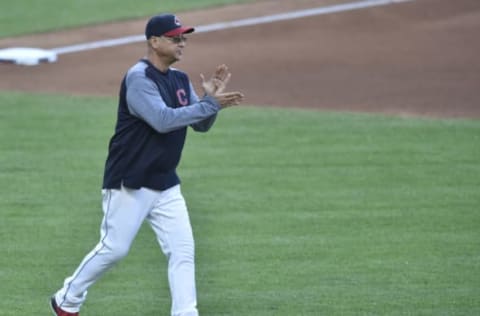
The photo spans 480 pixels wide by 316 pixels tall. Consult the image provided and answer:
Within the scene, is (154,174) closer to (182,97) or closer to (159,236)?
(159,236)

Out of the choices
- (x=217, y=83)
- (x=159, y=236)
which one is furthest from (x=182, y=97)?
(x=159, y=236)

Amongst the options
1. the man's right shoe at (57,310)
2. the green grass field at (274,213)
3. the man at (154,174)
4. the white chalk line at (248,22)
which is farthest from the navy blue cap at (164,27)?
the white chalk line at (248,22)

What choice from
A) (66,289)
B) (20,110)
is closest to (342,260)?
(66,289)

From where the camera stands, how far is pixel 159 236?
285 inches

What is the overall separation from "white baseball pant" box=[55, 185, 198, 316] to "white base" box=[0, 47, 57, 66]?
10.2 meters

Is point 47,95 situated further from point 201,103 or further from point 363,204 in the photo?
point 201,103

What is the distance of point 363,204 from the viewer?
10961 mm

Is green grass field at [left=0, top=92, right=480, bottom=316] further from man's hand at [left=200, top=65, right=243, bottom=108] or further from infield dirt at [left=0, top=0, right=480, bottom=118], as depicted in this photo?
man's hand at [left=200, top=65, right=243, bottom=108]

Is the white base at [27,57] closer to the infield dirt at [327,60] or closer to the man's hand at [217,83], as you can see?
the infield dirt at [327,60]

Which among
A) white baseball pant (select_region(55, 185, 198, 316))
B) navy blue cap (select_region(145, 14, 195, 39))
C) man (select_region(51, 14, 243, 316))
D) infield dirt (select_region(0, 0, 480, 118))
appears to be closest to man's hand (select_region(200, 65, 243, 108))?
man (select_region(51, 14, 243, 316))

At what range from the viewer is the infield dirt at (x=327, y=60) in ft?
50.8

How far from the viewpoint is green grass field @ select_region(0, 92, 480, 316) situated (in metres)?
8.39

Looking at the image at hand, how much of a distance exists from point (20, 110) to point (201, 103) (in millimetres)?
8013

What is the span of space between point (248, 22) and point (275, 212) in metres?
8.82
